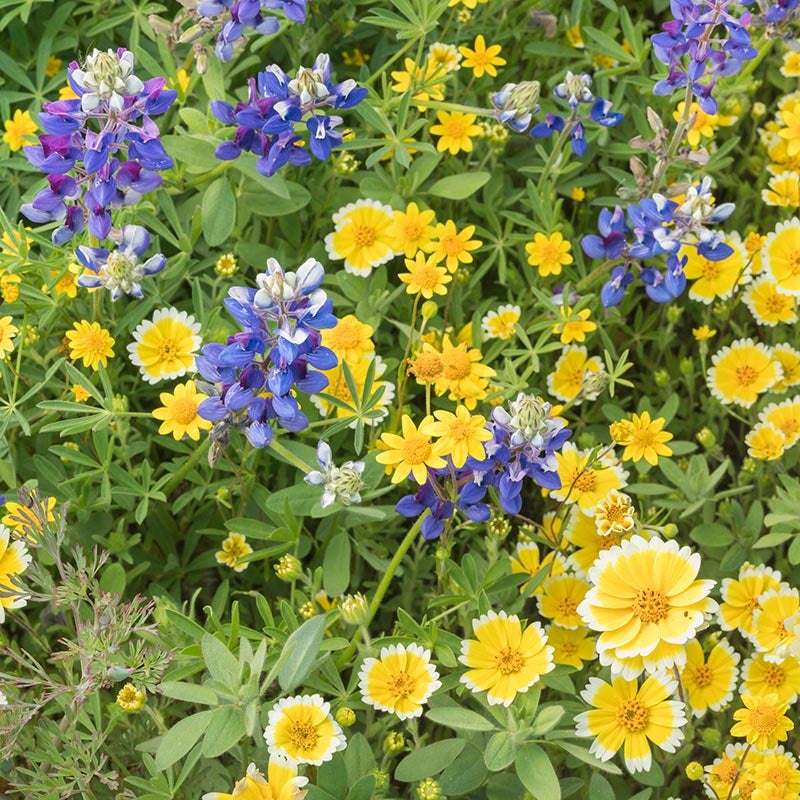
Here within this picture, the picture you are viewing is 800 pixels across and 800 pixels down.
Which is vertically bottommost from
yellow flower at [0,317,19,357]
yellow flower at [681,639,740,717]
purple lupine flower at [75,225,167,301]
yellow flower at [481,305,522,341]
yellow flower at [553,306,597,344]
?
yellow flower at [681,639,740,717]

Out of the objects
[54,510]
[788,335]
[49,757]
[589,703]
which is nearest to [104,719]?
[49,757]

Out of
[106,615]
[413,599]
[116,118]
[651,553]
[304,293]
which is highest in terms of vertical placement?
[116,118]

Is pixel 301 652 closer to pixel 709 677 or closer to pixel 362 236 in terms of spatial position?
pixel 709 677

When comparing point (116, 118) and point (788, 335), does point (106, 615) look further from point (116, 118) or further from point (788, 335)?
point (788, 335)

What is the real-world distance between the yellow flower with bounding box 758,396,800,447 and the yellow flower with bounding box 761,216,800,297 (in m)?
0.34

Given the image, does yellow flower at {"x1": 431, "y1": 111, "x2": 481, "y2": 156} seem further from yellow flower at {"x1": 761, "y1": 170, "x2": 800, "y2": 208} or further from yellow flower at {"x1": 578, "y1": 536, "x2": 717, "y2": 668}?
yellow flower at {"x1": 578, "y1": 536, "x2": 717, "y2": 668}

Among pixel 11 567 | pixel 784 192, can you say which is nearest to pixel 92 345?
pixel 11 567

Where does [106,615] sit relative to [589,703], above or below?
above

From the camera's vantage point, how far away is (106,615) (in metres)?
2.35

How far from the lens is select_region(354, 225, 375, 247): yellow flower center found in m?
3.05

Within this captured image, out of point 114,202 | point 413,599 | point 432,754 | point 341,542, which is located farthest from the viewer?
point 413,599

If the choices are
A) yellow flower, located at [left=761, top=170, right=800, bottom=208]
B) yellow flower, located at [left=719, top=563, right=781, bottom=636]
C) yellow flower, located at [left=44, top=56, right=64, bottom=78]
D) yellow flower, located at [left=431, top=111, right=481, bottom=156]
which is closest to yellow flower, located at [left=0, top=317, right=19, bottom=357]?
yellow flower, located at [left=44, top=56, right=64, bottom=78]

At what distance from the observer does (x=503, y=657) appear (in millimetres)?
2348

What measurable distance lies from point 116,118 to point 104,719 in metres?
1.40
